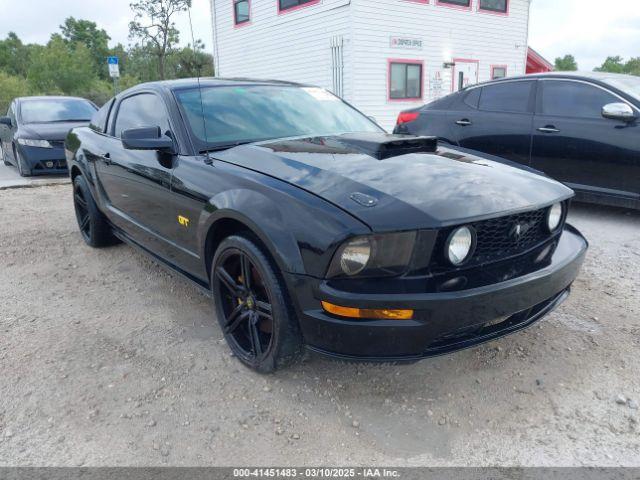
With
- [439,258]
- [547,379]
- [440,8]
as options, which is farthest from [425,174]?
[440,8]

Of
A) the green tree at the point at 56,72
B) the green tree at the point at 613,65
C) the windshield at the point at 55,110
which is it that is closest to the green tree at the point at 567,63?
the green tree at the point at 613,65

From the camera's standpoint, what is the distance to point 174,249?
3.25 m

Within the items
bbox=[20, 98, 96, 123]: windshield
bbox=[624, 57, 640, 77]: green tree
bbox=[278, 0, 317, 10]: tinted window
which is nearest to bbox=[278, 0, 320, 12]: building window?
Result: bbox=[278, 0, 317, 10]: tinted window

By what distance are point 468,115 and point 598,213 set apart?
1820 millimetres

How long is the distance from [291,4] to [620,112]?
1159 centimetres

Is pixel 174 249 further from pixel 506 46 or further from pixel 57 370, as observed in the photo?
pixel 506 46

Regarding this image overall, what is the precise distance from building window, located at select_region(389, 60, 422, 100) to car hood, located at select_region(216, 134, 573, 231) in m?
11.7

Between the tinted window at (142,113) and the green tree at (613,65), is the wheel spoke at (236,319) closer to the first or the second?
the tinted window at (142,113)

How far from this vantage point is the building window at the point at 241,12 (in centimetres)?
1610

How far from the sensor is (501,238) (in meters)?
2.31

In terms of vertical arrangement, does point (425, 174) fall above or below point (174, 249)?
above

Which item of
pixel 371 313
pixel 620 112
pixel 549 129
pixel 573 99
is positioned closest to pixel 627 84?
pixel 573 99

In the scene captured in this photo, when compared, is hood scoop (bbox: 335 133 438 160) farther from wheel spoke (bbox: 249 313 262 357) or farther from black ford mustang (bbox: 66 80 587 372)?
wheel spoke (bbox: 249 313 262 357)

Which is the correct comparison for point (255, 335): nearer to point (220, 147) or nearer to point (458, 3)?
point (220, 147)
